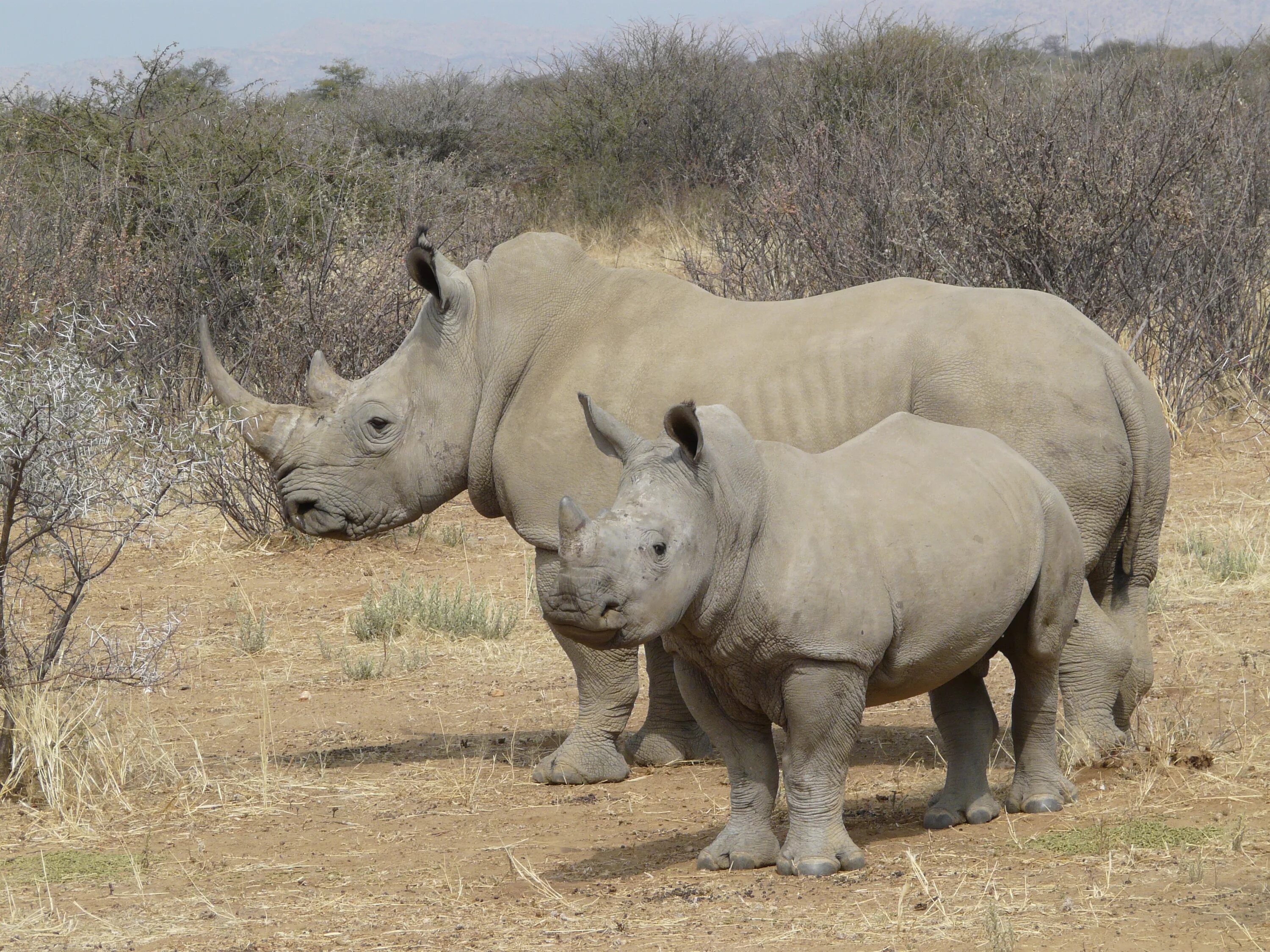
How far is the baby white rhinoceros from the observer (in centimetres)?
445

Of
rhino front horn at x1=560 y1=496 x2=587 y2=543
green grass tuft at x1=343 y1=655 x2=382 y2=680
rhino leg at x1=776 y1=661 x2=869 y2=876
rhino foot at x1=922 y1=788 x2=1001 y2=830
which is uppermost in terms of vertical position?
rhino front horn at x1=560 y1=496 x2=587 y2=543


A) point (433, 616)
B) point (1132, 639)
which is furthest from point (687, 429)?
point (433, 616)

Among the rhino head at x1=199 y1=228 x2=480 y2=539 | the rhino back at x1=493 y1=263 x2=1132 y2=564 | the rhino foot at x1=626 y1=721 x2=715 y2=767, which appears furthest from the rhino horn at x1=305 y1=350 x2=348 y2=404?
the rhino foot at x1=626 y1=721 x2=715 y2=767

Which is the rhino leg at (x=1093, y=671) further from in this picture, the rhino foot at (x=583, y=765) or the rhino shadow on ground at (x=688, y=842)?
the rhino foot at (x=583, y=765)

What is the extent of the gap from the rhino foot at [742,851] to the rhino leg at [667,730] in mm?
1798

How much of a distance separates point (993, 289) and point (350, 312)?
21.8 feet

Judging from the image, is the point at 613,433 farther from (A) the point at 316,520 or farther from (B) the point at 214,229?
(B) the point at 214,229

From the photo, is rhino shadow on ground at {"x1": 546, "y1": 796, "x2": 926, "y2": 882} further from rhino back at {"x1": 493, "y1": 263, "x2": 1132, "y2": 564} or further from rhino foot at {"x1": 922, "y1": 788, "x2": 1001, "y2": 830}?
rhino back at {"x1": 493, "y1": 263, "x2": 1132, "y2": 564}

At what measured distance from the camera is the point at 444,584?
33.9 feet

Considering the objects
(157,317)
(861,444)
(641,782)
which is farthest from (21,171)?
(861,444)

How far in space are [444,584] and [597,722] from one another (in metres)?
3.94

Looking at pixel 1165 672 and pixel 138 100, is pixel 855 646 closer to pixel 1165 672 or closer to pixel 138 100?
pixel 1165 672

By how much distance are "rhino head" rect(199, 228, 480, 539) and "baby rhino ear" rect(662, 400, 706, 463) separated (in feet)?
6.77

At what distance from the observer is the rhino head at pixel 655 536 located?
4.34 metres
